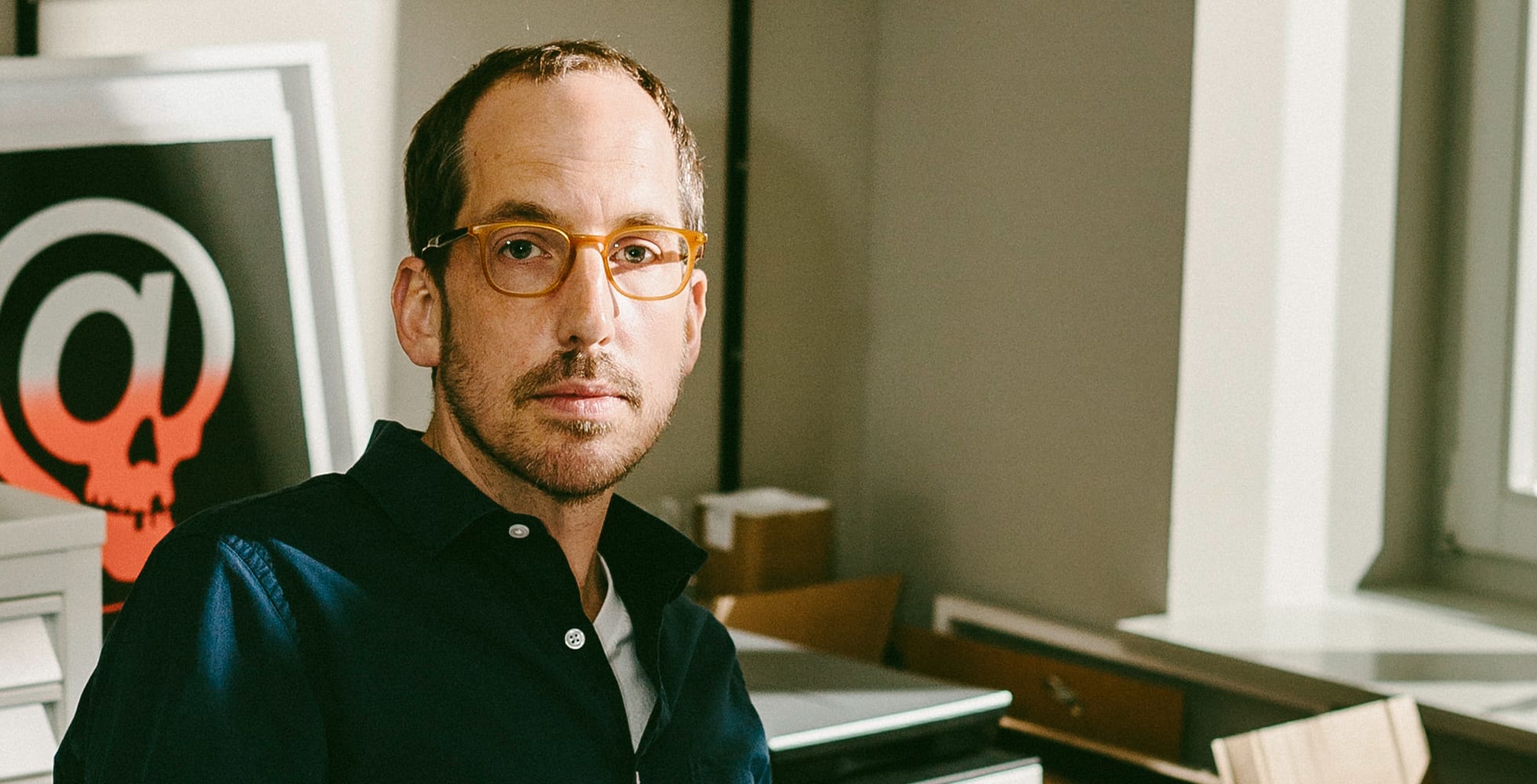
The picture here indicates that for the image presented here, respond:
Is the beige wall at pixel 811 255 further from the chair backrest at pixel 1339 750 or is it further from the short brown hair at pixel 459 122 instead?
the short brown hair at pixel 459 122

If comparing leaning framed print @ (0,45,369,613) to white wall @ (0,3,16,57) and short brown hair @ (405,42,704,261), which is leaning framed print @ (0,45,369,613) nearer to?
white wall @ (0,3,16,57)

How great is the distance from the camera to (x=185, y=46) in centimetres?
192

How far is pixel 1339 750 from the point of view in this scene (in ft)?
5.27

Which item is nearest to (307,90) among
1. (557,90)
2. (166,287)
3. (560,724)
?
(166,287)

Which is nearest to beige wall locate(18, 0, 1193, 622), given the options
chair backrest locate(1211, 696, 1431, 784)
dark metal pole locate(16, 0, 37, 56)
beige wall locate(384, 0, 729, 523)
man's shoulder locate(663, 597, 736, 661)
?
beige wall locate(384, 0, 729, 523)

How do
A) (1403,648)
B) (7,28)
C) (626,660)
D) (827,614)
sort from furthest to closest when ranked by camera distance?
(827,614)
(1403,648)
(7,28)
(626,660)

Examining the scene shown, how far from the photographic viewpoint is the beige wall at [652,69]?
217 cm

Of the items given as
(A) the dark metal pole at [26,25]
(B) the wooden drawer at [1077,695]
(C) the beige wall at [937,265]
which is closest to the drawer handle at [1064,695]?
(B) the wooden drawer at [1077,695]

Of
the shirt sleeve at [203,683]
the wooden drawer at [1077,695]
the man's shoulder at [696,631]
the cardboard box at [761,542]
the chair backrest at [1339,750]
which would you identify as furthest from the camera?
the cardboard box at [761,542]

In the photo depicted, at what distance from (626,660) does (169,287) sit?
117cm

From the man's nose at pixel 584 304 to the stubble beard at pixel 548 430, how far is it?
0.4 inches

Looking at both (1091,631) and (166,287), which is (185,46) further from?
(1091,631)

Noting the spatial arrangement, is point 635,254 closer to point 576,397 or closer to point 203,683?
point 576,397

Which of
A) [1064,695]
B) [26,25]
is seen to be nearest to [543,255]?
[26,25]
